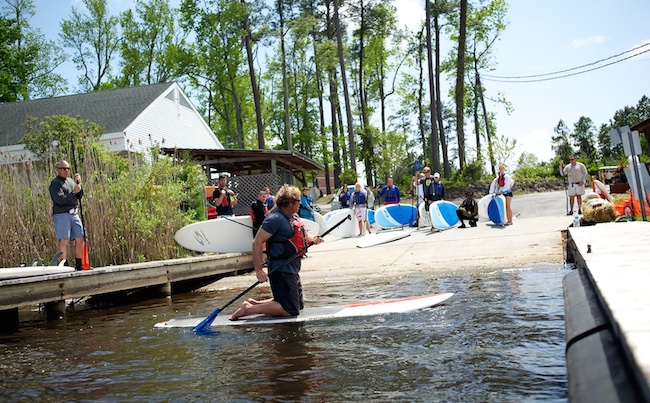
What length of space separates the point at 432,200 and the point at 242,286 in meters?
8.29

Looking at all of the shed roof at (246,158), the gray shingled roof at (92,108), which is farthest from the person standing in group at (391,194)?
the gray shingled roof at (92,108)

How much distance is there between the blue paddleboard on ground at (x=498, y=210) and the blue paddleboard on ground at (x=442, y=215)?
125 cm

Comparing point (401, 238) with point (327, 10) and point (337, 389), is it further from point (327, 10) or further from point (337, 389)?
point (327, 10)

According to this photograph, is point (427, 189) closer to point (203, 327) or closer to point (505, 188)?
point (505, 188)

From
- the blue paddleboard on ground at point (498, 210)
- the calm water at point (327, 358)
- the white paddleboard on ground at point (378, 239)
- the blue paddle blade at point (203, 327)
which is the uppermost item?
the blue paddleboard on ground at point (498, 210)

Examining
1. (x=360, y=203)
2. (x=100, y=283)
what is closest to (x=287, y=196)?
(x=100, y=283)

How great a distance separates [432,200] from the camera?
57.9 feet

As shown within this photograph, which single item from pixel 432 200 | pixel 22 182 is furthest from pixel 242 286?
pixel 432 200

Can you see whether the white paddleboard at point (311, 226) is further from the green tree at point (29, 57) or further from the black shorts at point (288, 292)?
the green tree at point (29, 57)

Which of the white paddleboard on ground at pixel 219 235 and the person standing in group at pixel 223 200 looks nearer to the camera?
the white paddleboard on ground at pixel 219 235

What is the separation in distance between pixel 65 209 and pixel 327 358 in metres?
5.92

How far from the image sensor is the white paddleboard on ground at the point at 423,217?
18.0 meters

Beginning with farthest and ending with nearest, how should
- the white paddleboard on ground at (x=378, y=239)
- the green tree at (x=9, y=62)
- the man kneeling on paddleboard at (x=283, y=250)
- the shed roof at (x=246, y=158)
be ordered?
the green tree at (x=9, y=62), the shed roof at (x=246, y=158), the white paddleboard on ground at (x=378, y=239), the man kneeling on paddleboard at (x=283, y=250)

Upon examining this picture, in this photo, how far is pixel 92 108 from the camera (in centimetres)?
2969
